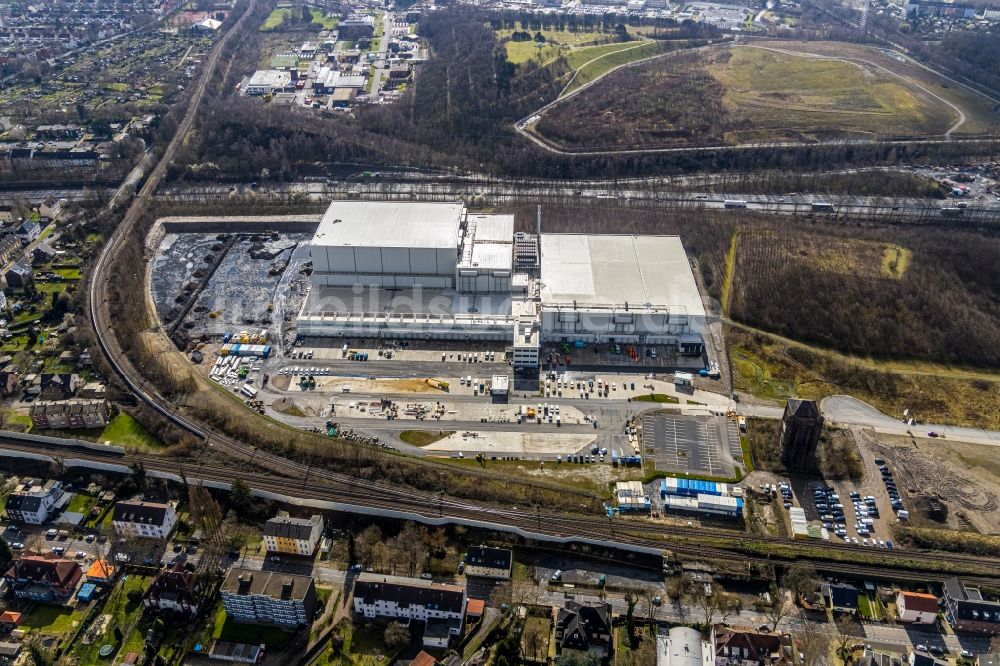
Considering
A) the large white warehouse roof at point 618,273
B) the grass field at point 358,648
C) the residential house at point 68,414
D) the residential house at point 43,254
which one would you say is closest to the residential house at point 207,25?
the residential house at point 43,254

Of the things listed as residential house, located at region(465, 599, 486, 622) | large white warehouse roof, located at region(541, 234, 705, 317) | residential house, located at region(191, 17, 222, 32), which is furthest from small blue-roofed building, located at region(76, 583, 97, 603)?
residential house, located at region(191, 17, 222, 32)

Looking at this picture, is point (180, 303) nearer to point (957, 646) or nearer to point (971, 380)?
point (957, 646)

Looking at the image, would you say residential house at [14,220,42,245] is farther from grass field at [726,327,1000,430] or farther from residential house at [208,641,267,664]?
grass field at [726,327,1000,430]

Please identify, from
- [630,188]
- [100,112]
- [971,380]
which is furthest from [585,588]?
[100,112]

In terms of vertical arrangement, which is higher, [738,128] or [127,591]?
[738,128]

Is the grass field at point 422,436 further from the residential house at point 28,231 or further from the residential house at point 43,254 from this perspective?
the residential house at point 28,231

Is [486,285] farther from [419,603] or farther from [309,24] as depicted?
[309,24]
